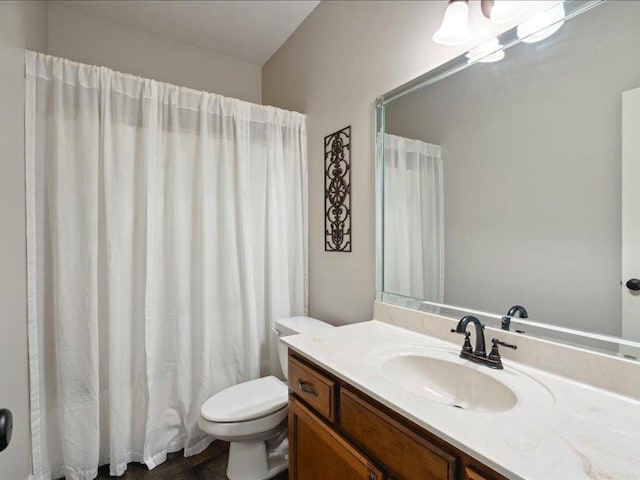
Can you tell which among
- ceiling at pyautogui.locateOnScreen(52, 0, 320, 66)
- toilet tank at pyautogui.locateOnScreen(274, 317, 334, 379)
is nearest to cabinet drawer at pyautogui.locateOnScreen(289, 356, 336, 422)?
toilet tank at pyautogui.locateOnScreen(274, 317, 334, 379)

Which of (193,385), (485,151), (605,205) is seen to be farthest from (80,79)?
(605,205)

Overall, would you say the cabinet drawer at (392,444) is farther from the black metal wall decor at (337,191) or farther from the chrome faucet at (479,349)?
the black metal wall decor at (337,191)

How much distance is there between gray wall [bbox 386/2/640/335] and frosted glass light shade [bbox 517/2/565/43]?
0.03 metres

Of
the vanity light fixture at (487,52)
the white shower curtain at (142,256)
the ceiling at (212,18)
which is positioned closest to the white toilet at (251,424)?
the white shower curtain at (142,256)

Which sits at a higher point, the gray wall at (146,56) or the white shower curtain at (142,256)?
the gray wall at (146,56)

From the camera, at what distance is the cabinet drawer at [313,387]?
3.44 feet

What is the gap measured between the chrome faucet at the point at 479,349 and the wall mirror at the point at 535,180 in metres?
0.12

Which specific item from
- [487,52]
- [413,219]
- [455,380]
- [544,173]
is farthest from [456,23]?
[455,380]

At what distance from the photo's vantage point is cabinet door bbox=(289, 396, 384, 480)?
3.05ft

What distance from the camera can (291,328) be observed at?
1.85 m

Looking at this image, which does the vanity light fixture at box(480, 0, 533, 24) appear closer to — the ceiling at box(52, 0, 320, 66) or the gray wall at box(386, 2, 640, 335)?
the gray wall at box(386, 2, 640, 335)

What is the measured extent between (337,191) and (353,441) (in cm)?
130

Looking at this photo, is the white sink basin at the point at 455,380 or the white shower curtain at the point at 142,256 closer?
the white sink basin at the point at 455,380

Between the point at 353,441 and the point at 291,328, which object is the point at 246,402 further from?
the point at 353,441
